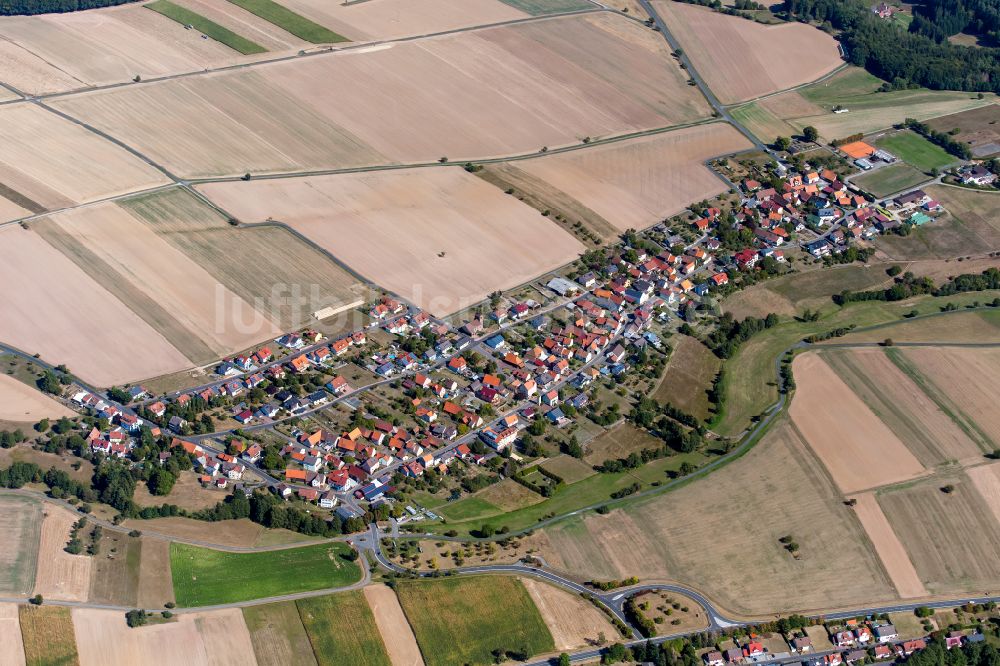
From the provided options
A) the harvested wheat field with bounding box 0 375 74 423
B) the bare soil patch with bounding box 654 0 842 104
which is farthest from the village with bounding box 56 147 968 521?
the bare soil patch with bounding box 654 0 842 104

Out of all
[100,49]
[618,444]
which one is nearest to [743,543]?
[618,444]

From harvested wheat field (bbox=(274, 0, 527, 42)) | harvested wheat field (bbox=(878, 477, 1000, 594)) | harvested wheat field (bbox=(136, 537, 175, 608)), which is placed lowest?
harvested wheat field (bbox=(136, 537, 175, 608))

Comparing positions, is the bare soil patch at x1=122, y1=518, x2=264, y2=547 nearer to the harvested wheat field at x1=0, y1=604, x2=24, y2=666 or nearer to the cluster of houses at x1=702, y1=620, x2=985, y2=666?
the harvested wheat field at x1=0, y1=604, x2=24, y2=666

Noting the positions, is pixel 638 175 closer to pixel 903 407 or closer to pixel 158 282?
pixel 903 407

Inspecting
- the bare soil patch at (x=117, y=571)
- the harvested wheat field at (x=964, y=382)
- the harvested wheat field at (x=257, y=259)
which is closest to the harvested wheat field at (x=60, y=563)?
the bare soil patch at (x=117, y=571)

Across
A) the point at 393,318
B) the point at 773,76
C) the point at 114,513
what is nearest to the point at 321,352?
the point at 393,318

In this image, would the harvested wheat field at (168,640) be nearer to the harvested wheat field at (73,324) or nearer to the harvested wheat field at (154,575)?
the harvested wheat field at (154,575)
